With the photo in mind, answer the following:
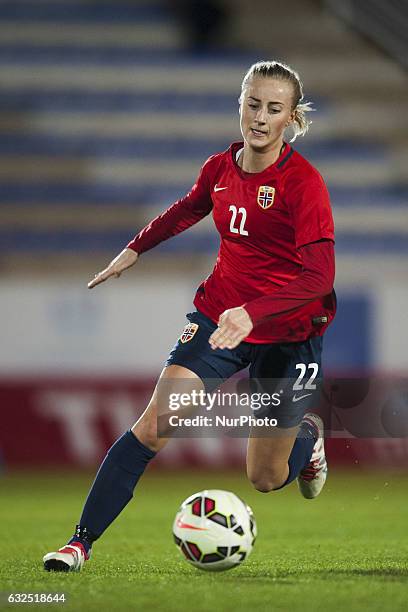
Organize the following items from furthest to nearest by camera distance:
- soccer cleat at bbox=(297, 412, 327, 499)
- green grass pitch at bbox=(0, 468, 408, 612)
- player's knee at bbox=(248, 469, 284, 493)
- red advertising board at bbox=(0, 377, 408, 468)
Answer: red advertising board at bbox=(0, 377, 408, 468)
soccer cleat at bbox=(297, 412, 327, 499)
player's knee at bbox=(248, 469, 284, 493)
green grass pitch at bbox=(0, 468, 408, 612)

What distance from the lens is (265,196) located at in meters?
4.03

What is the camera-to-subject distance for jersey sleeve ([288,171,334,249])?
383 centimetres

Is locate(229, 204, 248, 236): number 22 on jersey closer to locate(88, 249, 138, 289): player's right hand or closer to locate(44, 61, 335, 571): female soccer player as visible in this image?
locate(44, 61, 335, 571): female soccer player

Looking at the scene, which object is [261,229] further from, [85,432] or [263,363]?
[85,432]

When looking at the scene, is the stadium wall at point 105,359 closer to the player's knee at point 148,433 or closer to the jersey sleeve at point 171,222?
the jersey sleeve at point 171,222

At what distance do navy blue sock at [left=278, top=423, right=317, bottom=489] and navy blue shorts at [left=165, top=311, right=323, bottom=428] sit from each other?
0.23m

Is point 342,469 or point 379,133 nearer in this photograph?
point 342,469

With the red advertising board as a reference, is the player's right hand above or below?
above

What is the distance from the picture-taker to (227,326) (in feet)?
11.6

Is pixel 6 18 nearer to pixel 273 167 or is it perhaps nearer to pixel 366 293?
pixel 366 293

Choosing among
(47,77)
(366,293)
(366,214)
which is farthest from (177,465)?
(47,77)

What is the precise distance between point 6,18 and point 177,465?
5528mm

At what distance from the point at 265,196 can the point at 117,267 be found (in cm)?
67

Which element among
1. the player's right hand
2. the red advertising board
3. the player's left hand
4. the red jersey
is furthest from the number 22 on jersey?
the red advertising board
